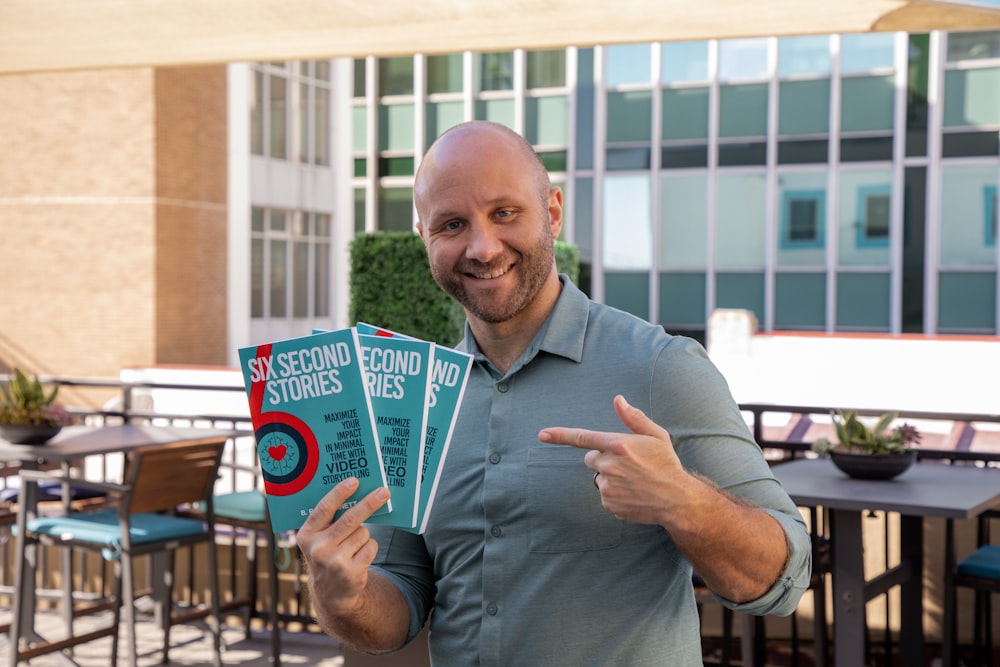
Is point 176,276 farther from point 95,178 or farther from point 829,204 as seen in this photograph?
point 829,204

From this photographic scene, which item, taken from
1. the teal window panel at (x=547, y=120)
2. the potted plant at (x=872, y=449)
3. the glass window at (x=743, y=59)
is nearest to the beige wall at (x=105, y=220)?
the teal window panel at (x=547, y=120)

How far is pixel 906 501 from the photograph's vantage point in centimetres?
391

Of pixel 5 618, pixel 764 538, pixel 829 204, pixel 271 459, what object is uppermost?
pixel 829 204

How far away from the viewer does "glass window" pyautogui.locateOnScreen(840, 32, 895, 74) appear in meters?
17.7

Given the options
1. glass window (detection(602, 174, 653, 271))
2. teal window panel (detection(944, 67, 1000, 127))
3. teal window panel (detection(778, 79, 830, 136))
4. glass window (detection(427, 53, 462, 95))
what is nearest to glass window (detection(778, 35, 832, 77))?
teal window panel (detection(778, 79, 830, 136))

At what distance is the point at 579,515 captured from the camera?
166cm

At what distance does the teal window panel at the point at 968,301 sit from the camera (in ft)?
57.5

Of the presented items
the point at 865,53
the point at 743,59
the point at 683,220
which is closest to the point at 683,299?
the point at 683,220

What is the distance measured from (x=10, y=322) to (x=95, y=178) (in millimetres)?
3031

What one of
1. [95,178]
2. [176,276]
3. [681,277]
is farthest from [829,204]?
[95,178]

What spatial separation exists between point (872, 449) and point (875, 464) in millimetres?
102

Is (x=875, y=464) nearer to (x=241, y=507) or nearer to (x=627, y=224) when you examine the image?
(x=241, y=507)

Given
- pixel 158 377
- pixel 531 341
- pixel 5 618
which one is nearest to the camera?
pixel 531 341

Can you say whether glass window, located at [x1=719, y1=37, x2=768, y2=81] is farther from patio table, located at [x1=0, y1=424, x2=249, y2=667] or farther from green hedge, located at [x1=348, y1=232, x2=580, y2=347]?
patio table, located at [x1=0, y1=424, x2=249, y2=667]
